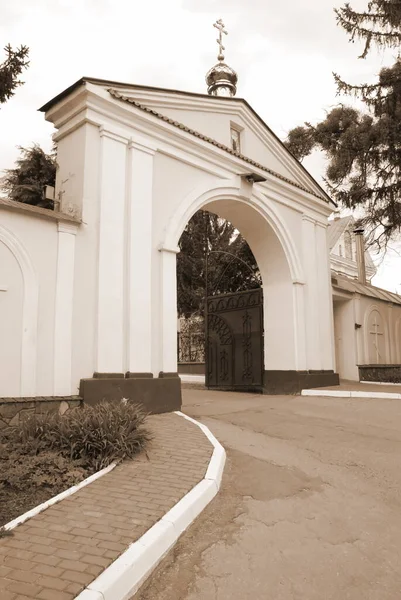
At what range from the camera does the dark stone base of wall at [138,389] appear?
735 centimetres

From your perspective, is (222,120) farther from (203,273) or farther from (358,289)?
(203,273)

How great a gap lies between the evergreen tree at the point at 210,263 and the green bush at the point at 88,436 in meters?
12.8

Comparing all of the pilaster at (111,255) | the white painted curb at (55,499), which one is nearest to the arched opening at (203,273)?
the pilaster at (111,255)

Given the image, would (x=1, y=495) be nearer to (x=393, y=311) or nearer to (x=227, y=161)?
(x=227, y=161)

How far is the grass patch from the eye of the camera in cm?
424

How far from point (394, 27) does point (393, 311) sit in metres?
9.15

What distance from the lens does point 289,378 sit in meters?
11.9

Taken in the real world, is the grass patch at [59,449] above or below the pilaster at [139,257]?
below

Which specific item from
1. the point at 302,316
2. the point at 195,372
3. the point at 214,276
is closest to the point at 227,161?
the point at 302,316

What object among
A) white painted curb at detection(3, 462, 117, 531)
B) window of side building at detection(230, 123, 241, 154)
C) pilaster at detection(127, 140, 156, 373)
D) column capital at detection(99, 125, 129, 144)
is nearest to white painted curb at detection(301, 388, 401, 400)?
pilaster at detection(127, 140, 156, 373)

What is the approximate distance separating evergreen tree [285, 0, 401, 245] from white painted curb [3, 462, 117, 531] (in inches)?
431

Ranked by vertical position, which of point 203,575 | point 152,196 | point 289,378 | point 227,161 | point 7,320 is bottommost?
point 203,575

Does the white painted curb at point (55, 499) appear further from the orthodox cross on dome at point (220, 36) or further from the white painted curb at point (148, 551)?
the orthodox cross on dome at point (220, 36)

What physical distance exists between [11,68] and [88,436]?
4975 mm
